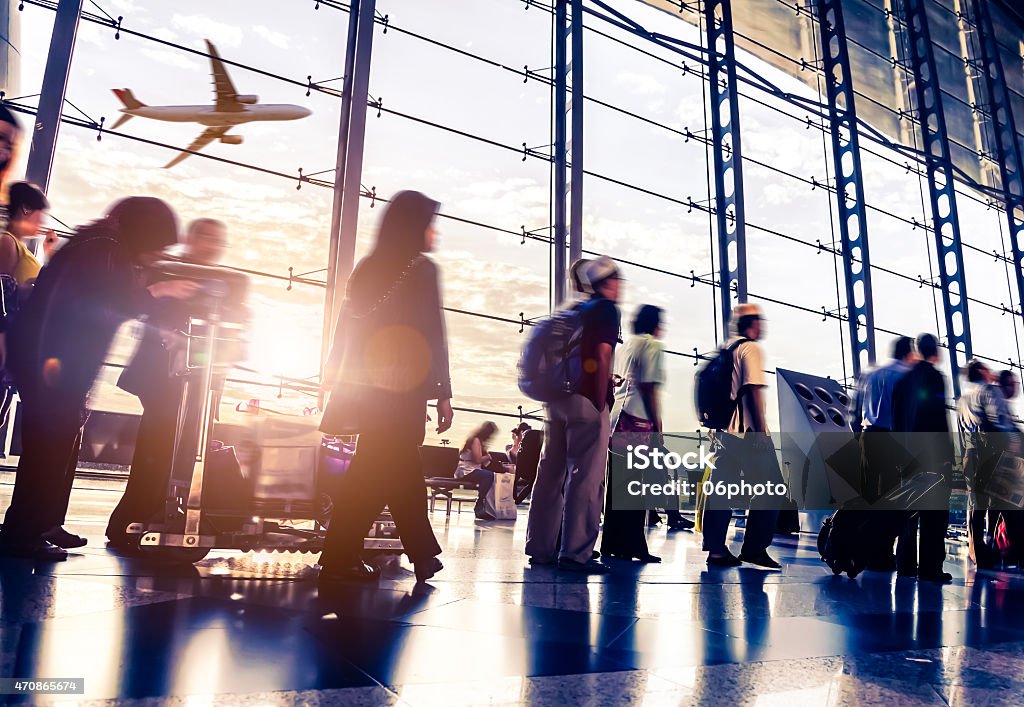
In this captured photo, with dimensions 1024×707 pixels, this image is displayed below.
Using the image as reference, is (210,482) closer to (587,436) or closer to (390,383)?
A: (390,383)

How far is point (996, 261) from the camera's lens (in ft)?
43.8

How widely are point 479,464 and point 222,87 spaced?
4.22 m

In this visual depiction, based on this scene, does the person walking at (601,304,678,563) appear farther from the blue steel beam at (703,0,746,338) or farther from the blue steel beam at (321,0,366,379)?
the blue steel beam at (703,0,746,338)

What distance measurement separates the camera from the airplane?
644cm

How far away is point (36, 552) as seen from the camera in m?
2.40

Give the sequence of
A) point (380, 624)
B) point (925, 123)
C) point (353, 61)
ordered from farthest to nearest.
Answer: point (925, 123) → point (353, 61) → point (380, 624)

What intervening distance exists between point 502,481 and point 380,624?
588cm

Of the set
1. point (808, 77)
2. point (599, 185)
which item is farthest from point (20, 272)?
point (808, 77)

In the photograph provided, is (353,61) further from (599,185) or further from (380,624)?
(380,624)

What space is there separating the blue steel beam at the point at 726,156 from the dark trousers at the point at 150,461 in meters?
7.82

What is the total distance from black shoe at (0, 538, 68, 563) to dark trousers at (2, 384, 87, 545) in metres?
0.02

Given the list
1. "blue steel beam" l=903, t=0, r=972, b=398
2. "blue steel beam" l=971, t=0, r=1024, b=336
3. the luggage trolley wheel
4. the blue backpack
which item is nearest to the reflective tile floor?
the luggage trolley wheel

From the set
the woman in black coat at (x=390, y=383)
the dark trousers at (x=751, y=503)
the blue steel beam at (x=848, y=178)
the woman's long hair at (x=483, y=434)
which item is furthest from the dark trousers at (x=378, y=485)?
the blue steel beam at (x=848, y=178)

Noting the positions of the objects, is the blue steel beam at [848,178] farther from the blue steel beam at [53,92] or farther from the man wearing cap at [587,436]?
the blue steel beam at [53,92]
